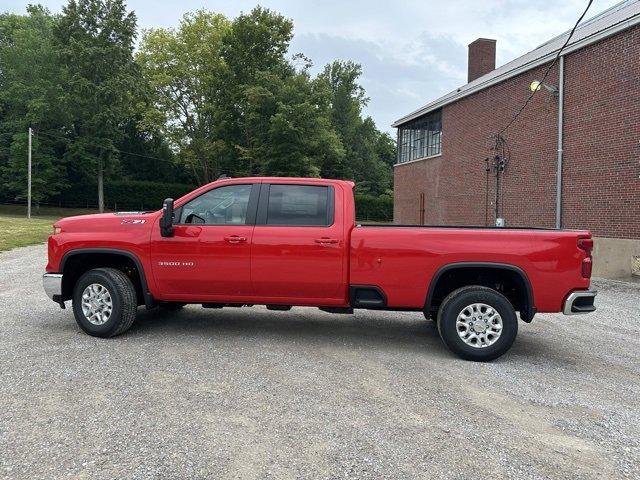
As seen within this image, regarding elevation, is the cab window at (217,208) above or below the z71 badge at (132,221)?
above

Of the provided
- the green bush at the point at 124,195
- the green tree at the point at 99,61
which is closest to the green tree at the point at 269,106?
the green tree at the point at 99,61

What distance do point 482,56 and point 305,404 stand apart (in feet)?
88.5

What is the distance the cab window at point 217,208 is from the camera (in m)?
5.73

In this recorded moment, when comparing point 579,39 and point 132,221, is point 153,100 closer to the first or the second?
point 579,39

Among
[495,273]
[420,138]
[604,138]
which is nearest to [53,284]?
[495,273]

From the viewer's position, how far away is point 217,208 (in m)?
5.77

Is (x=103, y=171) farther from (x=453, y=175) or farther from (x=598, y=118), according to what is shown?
(x=598, y=118)

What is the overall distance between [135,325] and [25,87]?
161ft

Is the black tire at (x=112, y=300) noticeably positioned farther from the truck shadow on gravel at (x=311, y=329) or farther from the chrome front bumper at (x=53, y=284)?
the truck shadow on gravel at (x=311, y=329)

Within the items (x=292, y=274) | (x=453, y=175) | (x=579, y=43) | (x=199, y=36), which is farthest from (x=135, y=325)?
(x=199, y=36)

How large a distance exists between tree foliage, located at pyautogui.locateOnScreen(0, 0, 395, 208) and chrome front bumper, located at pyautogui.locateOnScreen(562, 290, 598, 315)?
2887 centimetres

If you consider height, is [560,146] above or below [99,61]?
below

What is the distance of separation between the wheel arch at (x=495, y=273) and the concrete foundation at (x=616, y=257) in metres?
8.45

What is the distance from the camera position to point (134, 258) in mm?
5711
